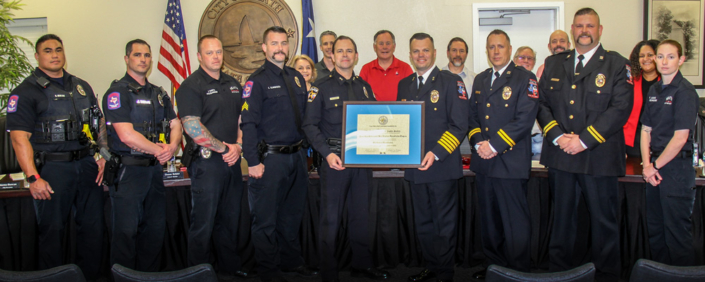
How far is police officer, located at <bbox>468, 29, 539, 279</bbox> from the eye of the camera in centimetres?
289

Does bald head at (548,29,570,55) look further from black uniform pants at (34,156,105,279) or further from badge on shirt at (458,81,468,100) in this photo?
black uniform pants at (34,156,105,279)

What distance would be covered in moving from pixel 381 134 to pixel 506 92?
90cm

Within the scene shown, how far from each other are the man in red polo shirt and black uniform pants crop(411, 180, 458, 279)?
1.76 meters

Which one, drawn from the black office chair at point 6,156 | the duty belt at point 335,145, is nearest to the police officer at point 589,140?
the duty belt at point 335,145

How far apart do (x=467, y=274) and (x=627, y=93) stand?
5.51ft

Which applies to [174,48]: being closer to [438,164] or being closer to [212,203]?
[212,203]

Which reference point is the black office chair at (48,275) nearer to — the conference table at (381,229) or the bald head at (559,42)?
the conference table at (381,229)

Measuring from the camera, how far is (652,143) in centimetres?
289

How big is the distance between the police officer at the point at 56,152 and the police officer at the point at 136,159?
0.25 meters

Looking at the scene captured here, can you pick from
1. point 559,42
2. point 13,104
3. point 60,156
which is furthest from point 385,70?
point 13,104

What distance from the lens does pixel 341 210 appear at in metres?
3.06

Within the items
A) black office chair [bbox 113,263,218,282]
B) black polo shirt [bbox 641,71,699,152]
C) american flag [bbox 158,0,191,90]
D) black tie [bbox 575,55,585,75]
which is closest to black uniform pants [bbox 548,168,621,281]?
black polo shirt [bbox 641,71,699,152]

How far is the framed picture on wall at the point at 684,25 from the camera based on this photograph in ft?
19.1

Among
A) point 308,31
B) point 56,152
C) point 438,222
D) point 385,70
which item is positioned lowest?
point 438,222
